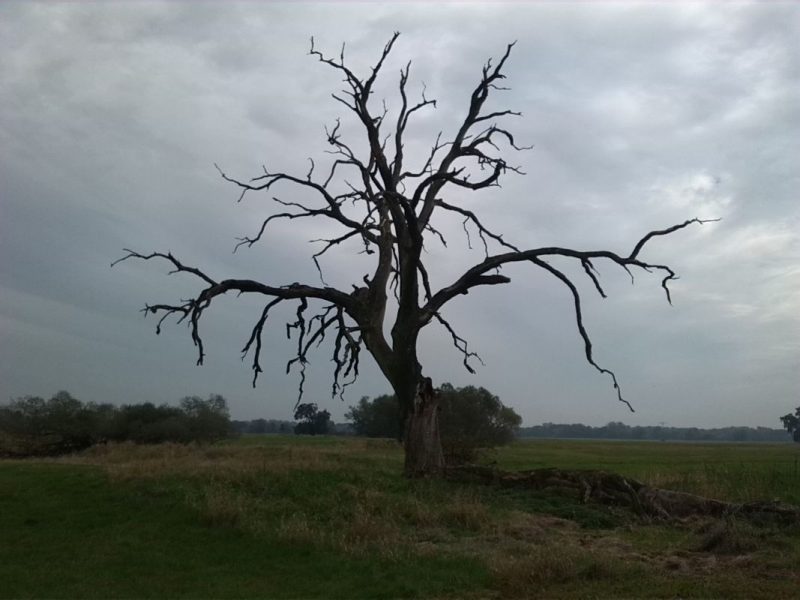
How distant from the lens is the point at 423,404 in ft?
69.5

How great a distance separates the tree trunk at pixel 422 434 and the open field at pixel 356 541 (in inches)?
53.8

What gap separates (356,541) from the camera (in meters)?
Answer: 12.6

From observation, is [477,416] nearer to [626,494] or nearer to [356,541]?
[626,494]

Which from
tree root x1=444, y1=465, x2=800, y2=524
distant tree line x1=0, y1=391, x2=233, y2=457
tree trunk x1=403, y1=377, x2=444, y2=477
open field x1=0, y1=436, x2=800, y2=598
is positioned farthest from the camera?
distant tree line x1=0, y1=391, x2=233, y2=457

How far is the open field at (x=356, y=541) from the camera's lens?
998 centimetres

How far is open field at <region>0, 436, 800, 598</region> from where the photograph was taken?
998 cm

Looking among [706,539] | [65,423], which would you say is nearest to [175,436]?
[65,423]

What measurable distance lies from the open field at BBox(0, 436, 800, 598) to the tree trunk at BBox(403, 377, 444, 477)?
1366mm

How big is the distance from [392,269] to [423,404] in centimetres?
534

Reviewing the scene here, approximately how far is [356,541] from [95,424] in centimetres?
4511

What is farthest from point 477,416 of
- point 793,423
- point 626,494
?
point 793,423

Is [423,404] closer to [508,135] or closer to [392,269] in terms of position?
[392,269]

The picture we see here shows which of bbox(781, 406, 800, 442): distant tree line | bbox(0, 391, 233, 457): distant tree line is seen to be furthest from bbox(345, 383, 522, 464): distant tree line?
bbox(781, 406, 800, 442): distant tree line

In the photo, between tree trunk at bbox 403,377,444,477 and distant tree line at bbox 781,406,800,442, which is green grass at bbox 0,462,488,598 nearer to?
tree trunk at bbox 403,377,444,477
